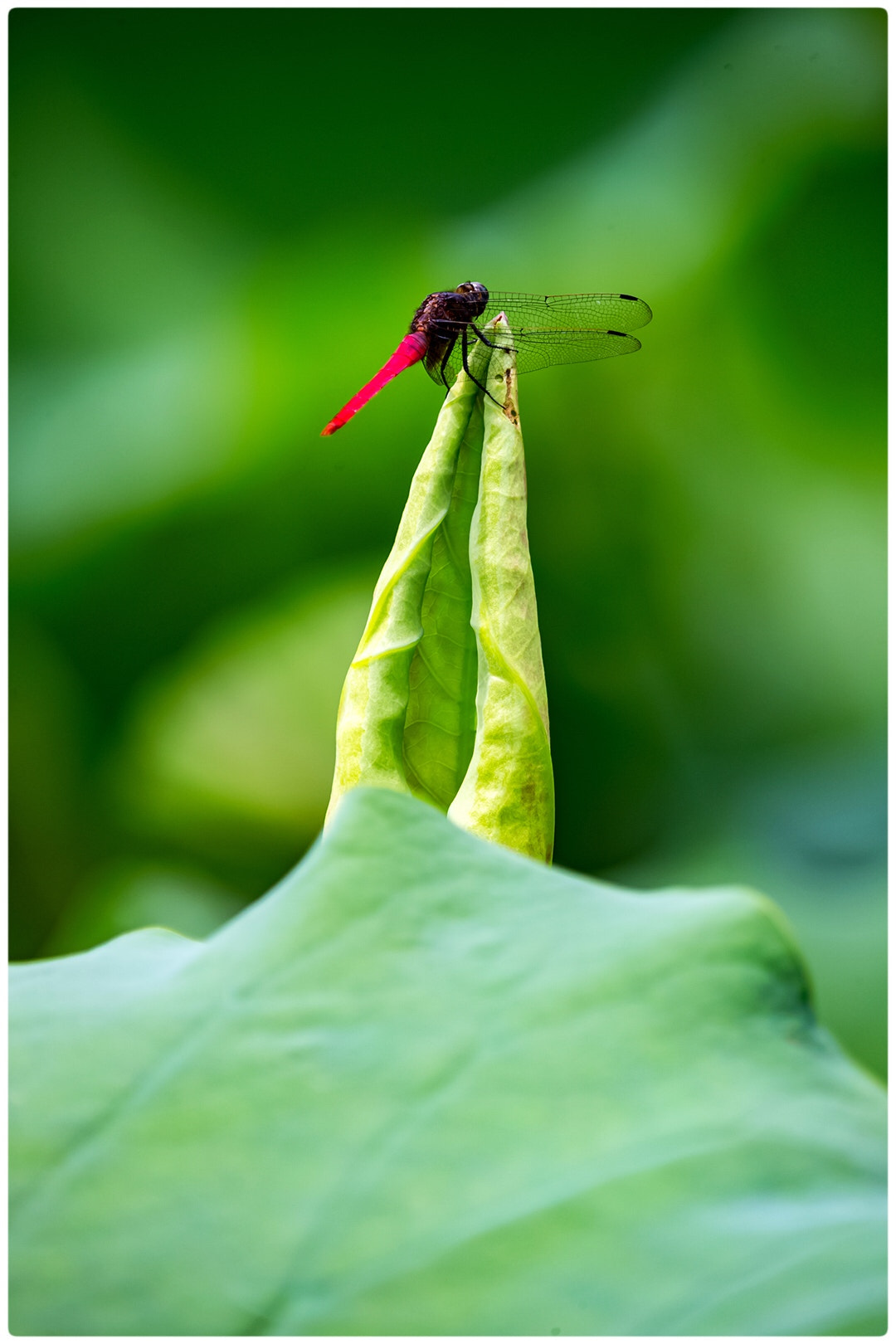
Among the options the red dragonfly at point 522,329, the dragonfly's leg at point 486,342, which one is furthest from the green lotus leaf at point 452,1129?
the red dragonfly at point 522,329

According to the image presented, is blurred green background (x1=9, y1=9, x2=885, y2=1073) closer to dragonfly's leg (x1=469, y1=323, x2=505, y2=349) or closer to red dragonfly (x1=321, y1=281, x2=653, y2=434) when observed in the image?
red dragonfly (x1=321, y1=281, x2=653, y2=434)

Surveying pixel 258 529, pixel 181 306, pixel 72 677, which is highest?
pixel 181 306

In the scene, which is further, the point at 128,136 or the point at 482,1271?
the point at 128,136

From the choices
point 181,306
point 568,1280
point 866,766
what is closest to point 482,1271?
point 568,1280

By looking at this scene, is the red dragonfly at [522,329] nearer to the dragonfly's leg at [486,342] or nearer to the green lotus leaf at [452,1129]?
the dragonfly's leg at [486,342]

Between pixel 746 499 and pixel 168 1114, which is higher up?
pixel 746 499

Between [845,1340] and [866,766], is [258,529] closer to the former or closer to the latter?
[866,766]

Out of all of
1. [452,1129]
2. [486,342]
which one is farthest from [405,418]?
[452,1129]
